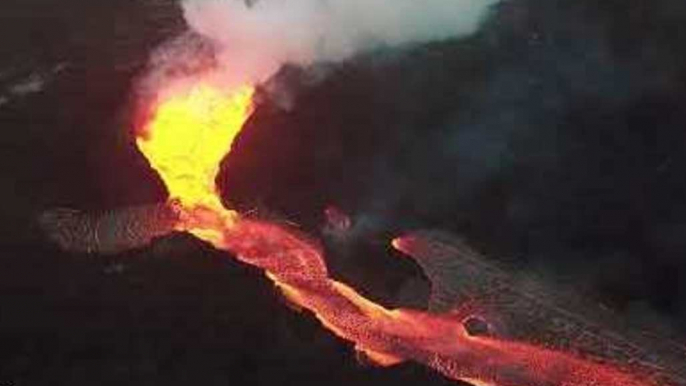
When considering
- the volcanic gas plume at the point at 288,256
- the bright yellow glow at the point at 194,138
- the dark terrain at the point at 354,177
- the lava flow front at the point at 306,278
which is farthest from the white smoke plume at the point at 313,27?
the lava flow front at the point at 306,278

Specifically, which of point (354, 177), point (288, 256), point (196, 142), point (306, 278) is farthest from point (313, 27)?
point (306, 278)

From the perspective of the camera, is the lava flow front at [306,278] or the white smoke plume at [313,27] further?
the white smoke plume at [313,27]

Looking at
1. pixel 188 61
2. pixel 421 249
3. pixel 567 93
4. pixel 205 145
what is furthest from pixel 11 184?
pixel 567 93

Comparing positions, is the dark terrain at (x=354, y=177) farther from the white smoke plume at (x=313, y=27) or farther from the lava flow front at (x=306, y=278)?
the white smoke plume at (x=313, y=27)

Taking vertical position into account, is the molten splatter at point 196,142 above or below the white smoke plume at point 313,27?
below

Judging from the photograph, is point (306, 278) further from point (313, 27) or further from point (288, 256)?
point (313, 27)

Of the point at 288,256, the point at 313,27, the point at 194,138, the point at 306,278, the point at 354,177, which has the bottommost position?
the point at 306,278
